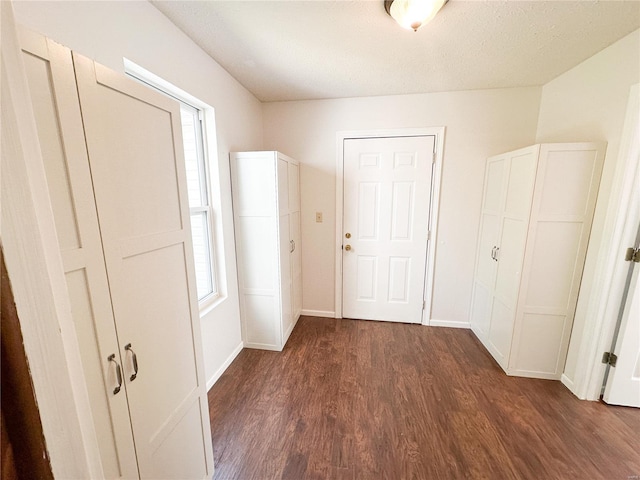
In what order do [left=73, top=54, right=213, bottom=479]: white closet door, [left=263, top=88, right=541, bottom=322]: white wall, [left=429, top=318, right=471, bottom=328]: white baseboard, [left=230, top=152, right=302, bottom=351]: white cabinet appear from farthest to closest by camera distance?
[left=429, top=318, right=471, bottom=328]: white baseboard
[left=263, top=88, right=541, bottom=322]: white wall
[left=230, top=152, right=302, bottom=351]: white cabinet
[left=73, top=54, right=213, bottom=479]: white closet door

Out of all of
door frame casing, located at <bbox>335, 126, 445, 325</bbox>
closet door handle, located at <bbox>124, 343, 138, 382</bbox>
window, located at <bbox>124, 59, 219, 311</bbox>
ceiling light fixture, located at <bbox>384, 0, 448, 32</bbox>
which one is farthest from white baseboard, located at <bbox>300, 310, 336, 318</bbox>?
ceiling light fixture, located at <bbox>384, 0, 448, 32</bbox>

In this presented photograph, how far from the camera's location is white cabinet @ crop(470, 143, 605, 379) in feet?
5.78

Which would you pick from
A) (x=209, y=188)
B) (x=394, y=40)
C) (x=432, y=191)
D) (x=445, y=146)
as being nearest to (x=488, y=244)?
(x=432, y=191)

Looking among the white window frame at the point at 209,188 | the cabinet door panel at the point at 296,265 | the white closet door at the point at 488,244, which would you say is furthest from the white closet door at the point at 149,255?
the white closet door at the point at 488,244

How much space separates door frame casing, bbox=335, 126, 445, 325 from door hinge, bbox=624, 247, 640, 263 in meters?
1.30

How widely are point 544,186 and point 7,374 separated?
8.20 feet

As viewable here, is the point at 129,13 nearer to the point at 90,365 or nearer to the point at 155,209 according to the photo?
the point at 155,209

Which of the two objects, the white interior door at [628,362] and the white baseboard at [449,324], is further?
the white baseboard at [449,324]

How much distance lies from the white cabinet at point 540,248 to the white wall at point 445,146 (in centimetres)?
34

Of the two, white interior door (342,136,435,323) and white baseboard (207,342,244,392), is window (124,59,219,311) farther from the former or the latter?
white interior door (342,136,435,323)

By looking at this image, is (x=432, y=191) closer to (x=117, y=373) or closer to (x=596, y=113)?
(x=596, y=113)

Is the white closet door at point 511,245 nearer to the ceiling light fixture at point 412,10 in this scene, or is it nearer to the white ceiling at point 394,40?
the white ceiling at point 394,40

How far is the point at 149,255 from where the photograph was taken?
878 mm

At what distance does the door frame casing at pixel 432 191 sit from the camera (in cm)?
254
